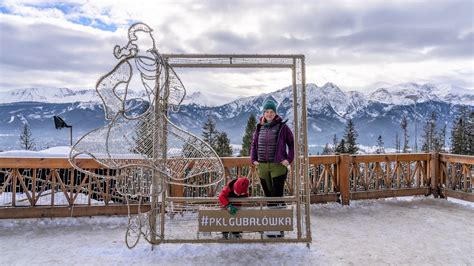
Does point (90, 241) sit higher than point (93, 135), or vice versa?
point (93, 135)

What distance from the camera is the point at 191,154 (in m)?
4.31

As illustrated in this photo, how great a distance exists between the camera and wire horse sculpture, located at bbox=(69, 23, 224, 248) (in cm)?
386

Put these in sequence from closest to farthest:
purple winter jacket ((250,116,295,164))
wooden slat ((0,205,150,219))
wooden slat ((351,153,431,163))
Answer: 1. purple winter jacket ((250,116,295,164))
2. wooden slat ((0,205,150,219))
3. wooden slat ((351,153,431,163))

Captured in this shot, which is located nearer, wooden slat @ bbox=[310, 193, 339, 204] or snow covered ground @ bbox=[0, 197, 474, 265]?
snow covered ground @ bbox=[0, 197, 474, 265]

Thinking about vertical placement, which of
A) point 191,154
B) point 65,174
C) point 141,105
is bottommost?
point 65,174

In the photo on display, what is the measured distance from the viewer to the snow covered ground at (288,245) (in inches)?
164

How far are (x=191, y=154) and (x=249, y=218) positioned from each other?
1068mm

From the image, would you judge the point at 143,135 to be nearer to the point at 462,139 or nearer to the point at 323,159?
the point at 323,159

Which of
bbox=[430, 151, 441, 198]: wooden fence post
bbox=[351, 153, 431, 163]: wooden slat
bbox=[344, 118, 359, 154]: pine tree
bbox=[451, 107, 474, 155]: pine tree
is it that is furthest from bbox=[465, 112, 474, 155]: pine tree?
bbox=[351, 153, 431, 163]: wooden slat

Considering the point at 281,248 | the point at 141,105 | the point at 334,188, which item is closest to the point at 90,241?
the point at 141,105

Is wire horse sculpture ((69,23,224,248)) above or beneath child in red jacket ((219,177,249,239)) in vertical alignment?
above

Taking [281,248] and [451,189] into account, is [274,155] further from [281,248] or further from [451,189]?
[451,189]

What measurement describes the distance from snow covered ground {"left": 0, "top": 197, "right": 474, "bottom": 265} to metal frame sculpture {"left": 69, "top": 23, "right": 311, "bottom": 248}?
7.6 inches

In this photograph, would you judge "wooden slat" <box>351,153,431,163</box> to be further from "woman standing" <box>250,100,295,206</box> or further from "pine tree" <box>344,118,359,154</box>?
"pine tree" <box>344,118,359,154</box>
